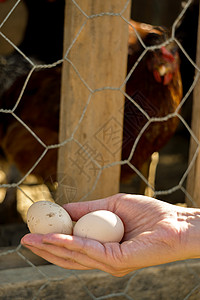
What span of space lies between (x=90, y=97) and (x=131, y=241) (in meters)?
0.45

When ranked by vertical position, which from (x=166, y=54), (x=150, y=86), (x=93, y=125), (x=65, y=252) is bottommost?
→ (x=65, y=252)

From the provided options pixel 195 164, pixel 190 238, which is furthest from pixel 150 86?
pixel 190 238

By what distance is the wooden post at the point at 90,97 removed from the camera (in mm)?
1092

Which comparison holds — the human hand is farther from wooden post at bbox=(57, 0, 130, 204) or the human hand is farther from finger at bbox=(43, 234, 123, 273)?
wooden post at bbox=(57, 0, 130, 204)

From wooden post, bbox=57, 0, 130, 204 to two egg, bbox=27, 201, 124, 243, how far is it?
28 cm

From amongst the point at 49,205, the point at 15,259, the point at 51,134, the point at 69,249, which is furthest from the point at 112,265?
the point at 51,134

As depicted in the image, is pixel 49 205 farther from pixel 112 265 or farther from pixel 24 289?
pixel 24 289

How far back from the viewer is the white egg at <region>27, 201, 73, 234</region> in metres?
0.82

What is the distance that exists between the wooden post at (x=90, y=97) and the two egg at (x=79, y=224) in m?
0.28

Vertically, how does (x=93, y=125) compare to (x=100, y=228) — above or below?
above

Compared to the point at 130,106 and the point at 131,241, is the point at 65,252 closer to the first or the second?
the point at 131,241

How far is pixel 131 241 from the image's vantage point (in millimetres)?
780

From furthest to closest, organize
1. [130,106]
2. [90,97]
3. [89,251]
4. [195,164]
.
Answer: [130,106], [195,164], [90,97], [89,251]

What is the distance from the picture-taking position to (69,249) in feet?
2.41
